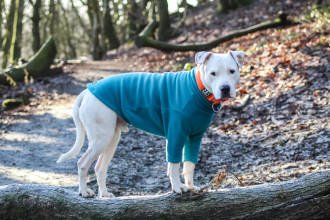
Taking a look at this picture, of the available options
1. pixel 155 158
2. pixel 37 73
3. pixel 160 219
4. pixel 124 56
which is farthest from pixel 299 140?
pixel 124 56

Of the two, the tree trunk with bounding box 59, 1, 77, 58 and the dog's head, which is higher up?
the tree trunk with bounding box 59, 1, 77, 58

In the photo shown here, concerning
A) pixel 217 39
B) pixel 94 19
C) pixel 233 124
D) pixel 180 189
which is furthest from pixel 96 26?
pixel 180 189

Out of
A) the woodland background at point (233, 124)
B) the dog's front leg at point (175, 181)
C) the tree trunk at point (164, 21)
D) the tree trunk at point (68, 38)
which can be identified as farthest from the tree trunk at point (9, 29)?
the dog's front leg at point (175, 181)

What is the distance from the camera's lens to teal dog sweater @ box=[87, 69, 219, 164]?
3920 millimetres

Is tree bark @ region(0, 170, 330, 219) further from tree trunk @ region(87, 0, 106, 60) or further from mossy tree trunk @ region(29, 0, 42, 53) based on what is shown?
mossy tree trunk @ region(29, 0, 42, 53)

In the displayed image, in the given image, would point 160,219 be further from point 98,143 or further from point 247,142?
point 247,142

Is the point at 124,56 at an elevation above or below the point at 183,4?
below

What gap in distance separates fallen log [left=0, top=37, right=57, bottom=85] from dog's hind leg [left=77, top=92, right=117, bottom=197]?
10101 millimetres

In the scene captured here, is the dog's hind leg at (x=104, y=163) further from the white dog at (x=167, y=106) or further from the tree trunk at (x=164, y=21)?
the tree trunk at (x=164, y=21)

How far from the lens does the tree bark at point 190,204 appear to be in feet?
11.3

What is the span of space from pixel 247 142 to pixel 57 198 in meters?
3.92

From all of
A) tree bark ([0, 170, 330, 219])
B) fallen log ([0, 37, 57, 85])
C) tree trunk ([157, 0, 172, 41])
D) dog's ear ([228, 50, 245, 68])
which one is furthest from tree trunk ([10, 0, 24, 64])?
dog's ear ([228, 50, 245, 68])

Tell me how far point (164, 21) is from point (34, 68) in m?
6.77

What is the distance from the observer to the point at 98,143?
165 inches
